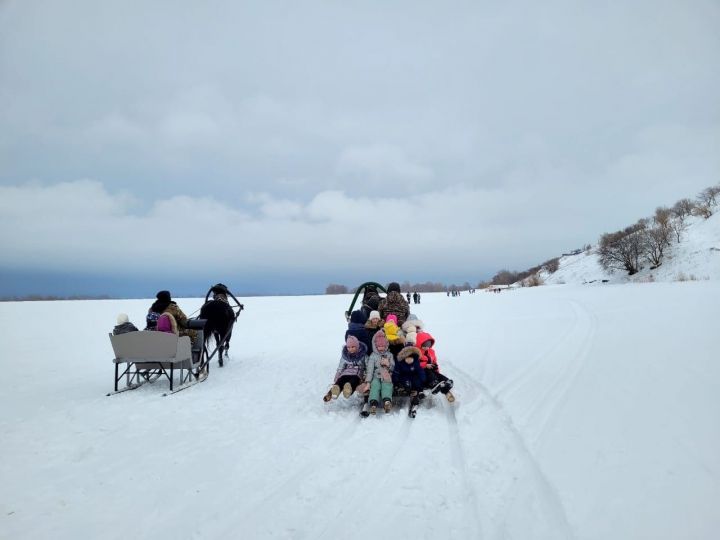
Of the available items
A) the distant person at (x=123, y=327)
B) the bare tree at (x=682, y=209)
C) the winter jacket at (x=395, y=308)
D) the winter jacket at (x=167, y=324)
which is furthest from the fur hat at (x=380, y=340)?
the bare tree at (x=682, y=209)

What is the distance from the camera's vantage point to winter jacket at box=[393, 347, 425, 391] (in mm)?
5824

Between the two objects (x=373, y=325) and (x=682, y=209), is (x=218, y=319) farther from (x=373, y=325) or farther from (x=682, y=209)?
(x=682, y=209)

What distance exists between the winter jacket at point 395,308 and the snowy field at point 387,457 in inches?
69.2

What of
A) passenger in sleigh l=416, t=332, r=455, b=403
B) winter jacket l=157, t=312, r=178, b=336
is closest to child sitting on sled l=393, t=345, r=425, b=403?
passenger in sleigh l=416, t=332, r=455, b=403

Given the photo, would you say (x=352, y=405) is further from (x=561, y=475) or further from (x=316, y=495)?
(x=561, y=475)

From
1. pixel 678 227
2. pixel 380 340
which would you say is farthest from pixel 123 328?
pixel 678 227

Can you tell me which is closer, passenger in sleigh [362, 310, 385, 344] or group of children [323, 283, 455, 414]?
group of children [323, 283, 455, 414]

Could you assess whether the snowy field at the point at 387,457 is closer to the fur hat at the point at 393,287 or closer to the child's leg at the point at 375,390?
the child's leg at the point at 375,390

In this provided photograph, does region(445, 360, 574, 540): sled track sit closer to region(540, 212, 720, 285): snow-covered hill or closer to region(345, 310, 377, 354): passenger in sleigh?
region(345, 310, 377, 354): passenger in sleigh

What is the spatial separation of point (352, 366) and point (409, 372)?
94 cm

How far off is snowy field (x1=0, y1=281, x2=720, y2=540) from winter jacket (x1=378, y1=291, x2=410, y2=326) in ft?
5.76

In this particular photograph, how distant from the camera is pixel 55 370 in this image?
920 centimetres

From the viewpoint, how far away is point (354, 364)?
6.13 m

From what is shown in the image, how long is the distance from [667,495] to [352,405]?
3.96m
